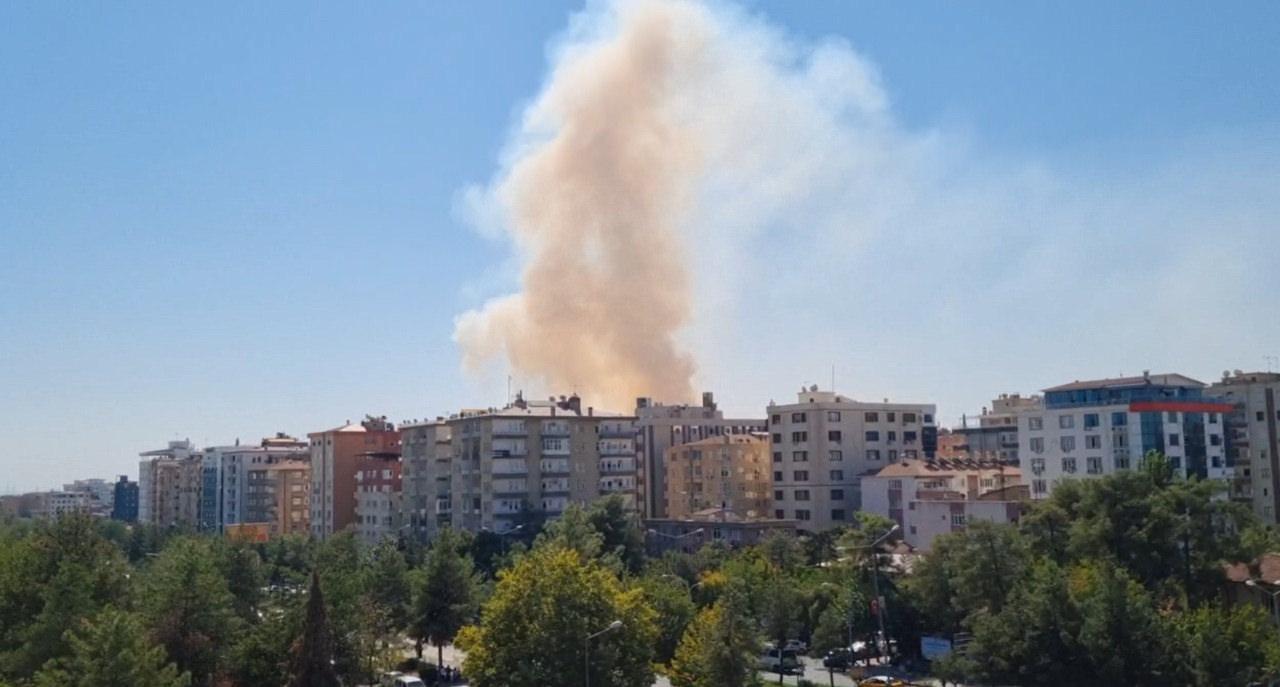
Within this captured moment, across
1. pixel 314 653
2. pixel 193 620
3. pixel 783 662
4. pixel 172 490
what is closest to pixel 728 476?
pixel 783 662

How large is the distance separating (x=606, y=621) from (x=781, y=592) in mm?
20453

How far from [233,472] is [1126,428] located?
102890 mm

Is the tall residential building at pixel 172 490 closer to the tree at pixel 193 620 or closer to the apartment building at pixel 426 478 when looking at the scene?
the apartment building at pixel 426 478

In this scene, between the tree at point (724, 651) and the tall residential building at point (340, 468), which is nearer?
the tree at point (724, 651)

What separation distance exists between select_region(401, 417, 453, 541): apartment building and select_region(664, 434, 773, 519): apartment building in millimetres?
20369

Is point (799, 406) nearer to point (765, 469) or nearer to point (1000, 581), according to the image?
point (765, 469)

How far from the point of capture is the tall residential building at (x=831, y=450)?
298ft

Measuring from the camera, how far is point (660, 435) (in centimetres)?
11306

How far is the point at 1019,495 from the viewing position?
75.2m

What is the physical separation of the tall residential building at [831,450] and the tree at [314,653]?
→ 184 ft

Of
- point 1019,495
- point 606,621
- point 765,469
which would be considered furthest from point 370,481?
point 606,621

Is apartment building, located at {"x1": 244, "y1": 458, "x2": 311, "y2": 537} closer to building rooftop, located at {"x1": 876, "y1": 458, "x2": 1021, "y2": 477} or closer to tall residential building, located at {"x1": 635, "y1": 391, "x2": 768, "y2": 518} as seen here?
tall residential building, located at {"x1": 635, "y1": 391, "x2": 768, "y2": 518}

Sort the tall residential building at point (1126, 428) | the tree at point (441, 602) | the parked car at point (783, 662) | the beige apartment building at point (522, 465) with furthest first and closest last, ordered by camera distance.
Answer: the beige apartment building at point (522, 465) → the tall residential building at point (1126, 428) → the tree at point (441, 602) → the parked car at point (783, 662)

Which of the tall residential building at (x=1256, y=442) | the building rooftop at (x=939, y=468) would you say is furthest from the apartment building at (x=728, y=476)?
the tall residential building at (x=1256, y=442)
